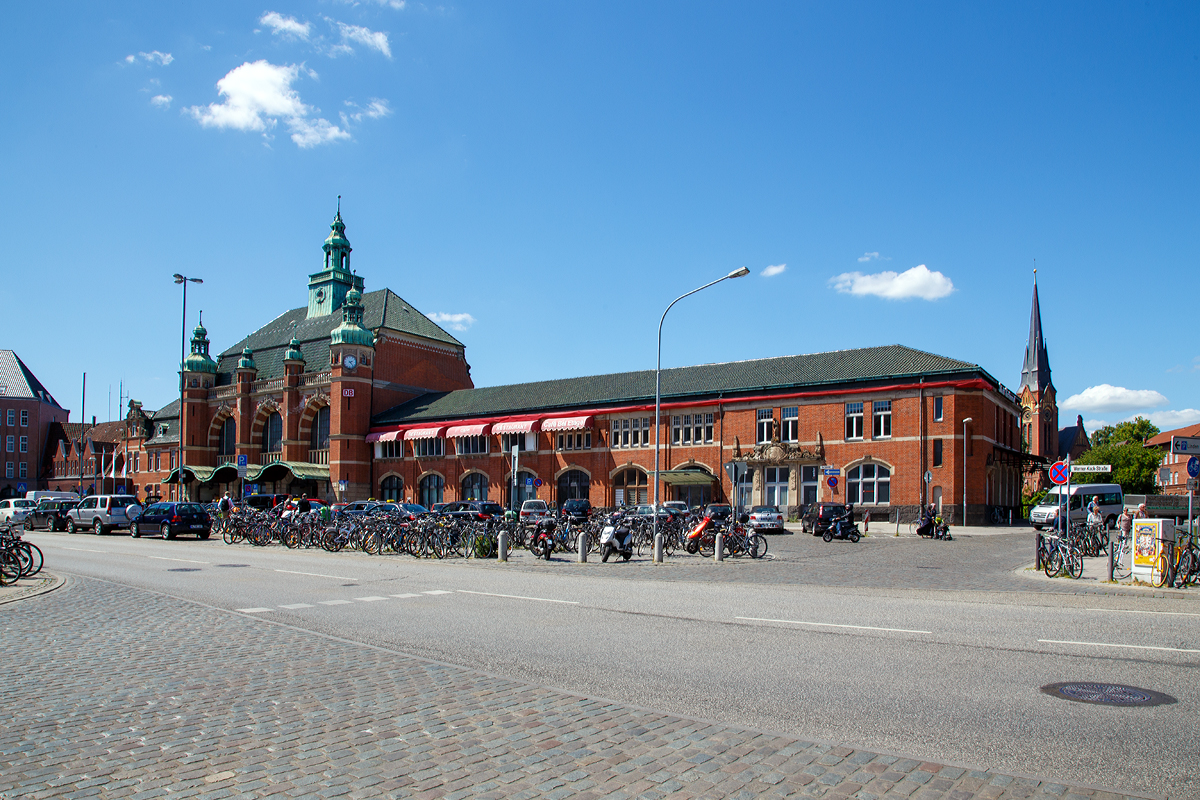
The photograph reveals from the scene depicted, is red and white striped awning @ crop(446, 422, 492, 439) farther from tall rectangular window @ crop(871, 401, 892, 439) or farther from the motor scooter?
the motor scooter

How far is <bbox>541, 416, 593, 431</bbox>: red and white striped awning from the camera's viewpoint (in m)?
54.9

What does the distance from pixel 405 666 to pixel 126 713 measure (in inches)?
91.4

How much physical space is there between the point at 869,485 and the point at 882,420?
11.9 feet

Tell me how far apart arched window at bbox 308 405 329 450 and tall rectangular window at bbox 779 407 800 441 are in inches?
1515

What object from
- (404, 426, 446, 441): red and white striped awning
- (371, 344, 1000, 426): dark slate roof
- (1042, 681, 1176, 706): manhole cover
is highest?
(371, 344, 1000, 426): dark slate roof

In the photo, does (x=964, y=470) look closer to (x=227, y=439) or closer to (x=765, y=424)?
(x=765, y=424)

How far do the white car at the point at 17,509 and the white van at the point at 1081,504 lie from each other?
4841cm

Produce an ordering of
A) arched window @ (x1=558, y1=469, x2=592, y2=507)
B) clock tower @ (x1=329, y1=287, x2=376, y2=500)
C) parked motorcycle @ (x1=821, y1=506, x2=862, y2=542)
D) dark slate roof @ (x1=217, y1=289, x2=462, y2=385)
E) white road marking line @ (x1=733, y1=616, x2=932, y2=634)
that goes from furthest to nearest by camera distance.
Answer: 1. dark slate roof @ (x1=217, y1=289, x2=462, y2=385)
2. clock tower @ (x1=329, y1=287, x2=376, y2=500)
3. arched window @ (x1=558, y1=469, x2=592, y2=507)
4. parked motorcycle @ (x1=821, y1=506, x2=862, y2=542)
5. white road marking line @ (x1=733, y1=616, x2=932, y2=634)

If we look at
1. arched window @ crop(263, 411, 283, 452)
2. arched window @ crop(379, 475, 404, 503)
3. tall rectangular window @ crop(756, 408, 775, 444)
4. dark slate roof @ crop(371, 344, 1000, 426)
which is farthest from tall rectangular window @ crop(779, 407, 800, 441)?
arched window @ crop(263, 411, 283, 452)

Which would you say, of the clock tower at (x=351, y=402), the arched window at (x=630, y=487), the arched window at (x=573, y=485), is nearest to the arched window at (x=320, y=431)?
the clock tower at (x=351, y=402)

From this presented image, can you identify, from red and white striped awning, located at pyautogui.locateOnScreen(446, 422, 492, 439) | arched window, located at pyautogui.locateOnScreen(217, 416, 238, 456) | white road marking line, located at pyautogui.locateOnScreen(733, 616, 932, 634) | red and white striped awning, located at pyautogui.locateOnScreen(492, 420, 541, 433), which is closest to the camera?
white road marking line, located at pyautogui.locateOnScreen(733, 616, 932, 634)

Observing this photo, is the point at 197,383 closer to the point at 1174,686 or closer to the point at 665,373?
the point at 665,373

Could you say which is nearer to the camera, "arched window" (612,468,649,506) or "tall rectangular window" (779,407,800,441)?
"tall rectangular window" (779,407,800,441)

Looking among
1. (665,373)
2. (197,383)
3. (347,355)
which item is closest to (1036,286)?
(665,373)
